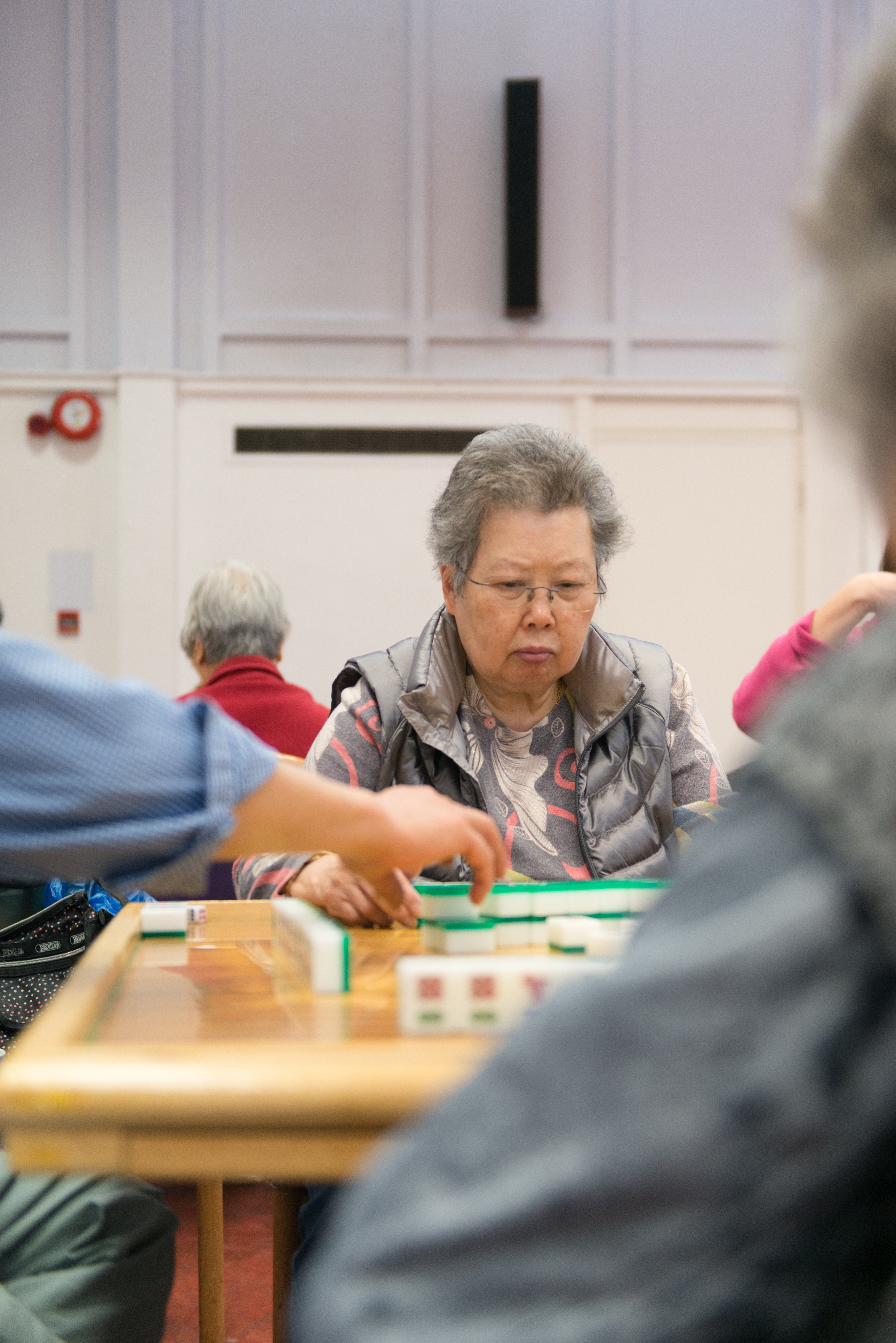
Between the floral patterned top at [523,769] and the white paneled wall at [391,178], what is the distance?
12.4 feet

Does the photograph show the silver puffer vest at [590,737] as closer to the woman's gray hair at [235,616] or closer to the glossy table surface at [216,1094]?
the glossy table surface at [216,1094]

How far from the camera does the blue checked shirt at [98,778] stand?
2.98 ft

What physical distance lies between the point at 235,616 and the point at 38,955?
122cm

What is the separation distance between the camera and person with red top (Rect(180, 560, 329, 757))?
2.94 metres

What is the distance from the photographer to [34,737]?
2.98 feet

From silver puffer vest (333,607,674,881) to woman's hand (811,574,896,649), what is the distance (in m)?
0.58

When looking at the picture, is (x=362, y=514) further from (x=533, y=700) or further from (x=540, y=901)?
(x=540, y=901)

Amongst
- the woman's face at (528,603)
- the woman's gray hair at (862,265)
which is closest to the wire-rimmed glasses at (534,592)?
the woman's face at (528,603)

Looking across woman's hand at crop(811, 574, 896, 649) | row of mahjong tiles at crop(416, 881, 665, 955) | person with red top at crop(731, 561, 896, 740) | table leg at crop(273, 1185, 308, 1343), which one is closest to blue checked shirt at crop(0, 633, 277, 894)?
row of mahjong tiles at crop(416, 881, 665, 955)

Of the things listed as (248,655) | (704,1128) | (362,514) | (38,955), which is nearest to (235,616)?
(248,655)

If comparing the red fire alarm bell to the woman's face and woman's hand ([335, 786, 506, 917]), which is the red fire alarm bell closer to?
the woman's face

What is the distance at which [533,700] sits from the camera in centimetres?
196

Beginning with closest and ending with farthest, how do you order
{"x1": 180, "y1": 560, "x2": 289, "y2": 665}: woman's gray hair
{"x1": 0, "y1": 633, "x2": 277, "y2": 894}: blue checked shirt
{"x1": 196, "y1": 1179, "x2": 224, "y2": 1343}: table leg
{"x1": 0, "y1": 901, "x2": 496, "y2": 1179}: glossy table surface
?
{"x1": 0, "y1": 901, "x2": 496, "y2": 1179}: glossy table surface
{"x1": 0, "y1": 633, "x2": 277, "y2": 894}: blue checked shirt
{"x1": 196, "y1": 1179, "x2": 224, "y2": 1343}: table leg
{"x1": 180, "y1": 560, "x2": 289, "y2": 665}: woman's gray hair

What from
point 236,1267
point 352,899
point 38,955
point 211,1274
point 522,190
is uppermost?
point 522,190
